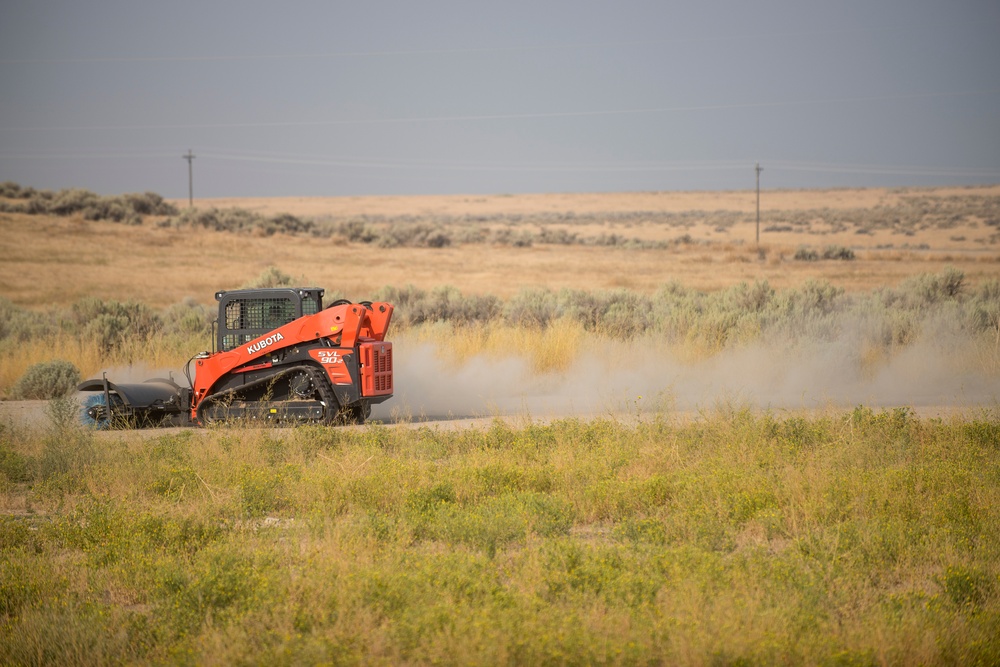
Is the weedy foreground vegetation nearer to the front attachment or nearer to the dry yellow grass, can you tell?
the front attachment

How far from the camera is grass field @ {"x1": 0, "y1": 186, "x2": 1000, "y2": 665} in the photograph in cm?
565

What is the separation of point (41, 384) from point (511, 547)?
12.4 metres

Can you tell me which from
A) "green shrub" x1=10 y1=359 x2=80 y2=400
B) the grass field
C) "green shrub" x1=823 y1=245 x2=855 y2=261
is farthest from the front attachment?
"green shrub" x1=823 y1=245 x2=855 y2=261

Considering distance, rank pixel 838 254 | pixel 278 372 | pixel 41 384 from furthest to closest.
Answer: pixel 838 254
pixel 41 384
pixel 278 372

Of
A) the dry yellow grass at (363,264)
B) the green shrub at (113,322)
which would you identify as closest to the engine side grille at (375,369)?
the green shrub at (113,322)

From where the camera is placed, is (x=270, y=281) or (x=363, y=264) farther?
(x=363, y=264)

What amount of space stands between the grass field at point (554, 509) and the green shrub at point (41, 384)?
1319 mm

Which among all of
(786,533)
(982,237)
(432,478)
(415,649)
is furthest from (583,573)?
(982,237)

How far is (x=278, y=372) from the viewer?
42.7 ft

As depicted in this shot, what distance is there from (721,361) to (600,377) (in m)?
2.34

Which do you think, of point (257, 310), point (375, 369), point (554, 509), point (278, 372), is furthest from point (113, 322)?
point (554, 509)

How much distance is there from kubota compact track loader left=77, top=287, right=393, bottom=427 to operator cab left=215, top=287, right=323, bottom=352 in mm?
15

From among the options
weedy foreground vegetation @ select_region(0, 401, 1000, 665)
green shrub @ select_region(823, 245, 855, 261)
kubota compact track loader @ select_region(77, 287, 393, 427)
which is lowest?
weedy foreground vegetation @ select_region(0, 401, 1000, 665)

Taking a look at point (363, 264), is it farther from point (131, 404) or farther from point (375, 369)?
point (375, 369)
